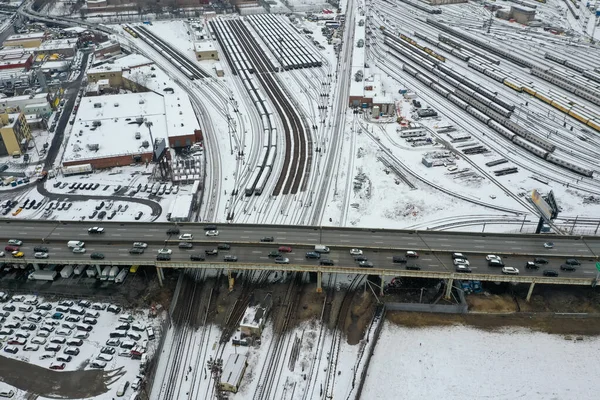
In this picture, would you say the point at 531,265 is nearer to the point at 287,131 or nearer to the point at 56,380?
the point at 56,380

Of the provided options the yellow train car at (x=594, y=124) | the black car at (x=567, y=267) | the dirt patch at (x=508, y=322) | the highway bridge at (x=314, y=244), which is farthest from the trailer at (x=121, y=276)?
the yellow train car at (x=594, y=124)

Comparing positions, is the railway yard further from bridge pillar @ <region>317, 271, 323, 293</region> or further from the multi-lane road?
the multi-lane road

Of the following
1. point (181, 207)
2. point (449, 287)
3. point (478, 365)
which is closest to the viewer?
point (478, 365)

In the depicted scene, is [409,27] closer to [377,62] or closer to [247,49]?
[377,62]

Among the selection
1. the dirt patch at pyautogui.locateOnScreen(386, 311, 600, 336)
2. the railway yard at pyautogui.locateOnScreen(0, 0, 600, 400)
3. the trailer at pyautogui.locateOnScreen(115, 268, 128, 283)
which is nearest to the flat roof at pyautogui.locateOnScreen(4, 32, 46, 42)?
the railway yard at pyautogui.locateOnScreen(0, 0, 600, 400)

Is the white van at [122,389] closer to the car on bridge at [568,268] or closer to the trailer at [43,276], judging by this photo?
the trailer at [43,276]

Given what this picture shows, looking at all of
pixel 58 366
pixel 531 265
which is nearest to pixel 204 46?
pixel 58 366
